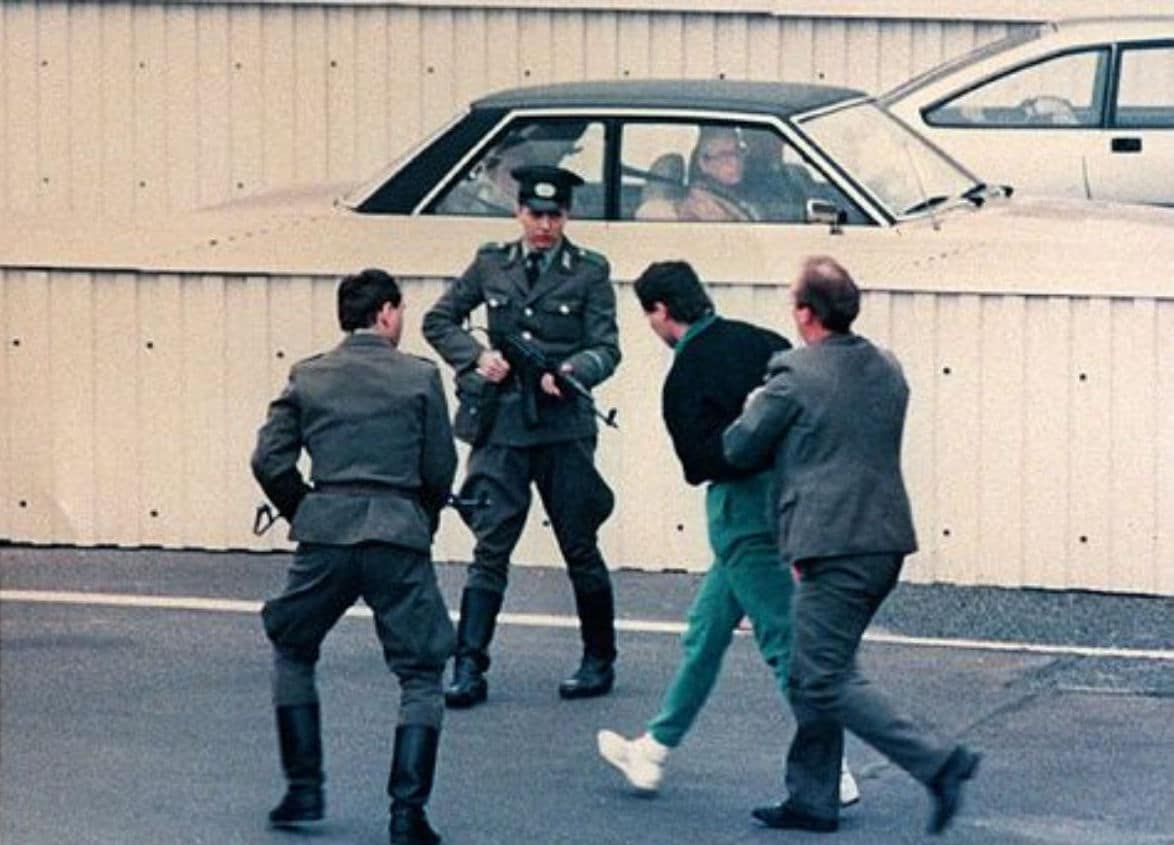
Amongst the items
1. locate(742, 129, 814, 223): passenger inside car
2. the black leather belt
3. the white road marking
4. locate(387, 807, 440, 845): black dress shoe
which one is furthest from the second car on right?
locate(387, 807, 440, 845): black dress shoe

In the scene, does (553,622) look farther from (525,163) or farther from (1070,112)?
(1070,112)

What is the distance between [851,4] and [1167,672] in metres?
9.02

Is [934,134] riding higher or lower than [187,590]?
higher

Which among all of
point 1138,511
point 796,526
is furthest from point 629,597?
point 796,526

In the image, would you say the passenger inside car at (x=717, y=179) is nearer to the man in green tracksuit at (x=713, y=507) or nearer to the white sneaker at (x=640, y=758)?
the man in green tracksuit at (x=713, y=507)

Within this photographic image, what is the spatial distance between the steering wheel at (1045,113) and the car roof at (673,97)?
8.74ft

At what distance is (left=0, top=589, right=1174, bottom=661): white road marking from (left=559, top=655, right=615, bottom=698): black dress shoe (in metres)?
1.07

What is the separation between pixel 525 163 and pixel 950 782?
5.44 m

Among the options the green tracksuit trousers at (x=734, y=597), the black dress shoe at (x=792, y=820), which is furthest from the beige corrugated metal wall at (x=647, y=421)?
the black dress shoe at (x=792, y=820)

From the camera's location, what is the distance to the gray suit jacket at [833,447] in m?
9.97

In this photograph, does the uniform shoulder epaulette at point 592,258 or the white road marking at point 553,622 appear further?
the white road marking at point 553,622

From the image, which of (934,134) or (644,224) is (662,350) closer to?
(644,224)

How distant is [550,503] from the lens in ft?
39.4

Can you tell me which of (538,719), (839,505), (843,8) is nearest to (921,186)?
(538,719)
